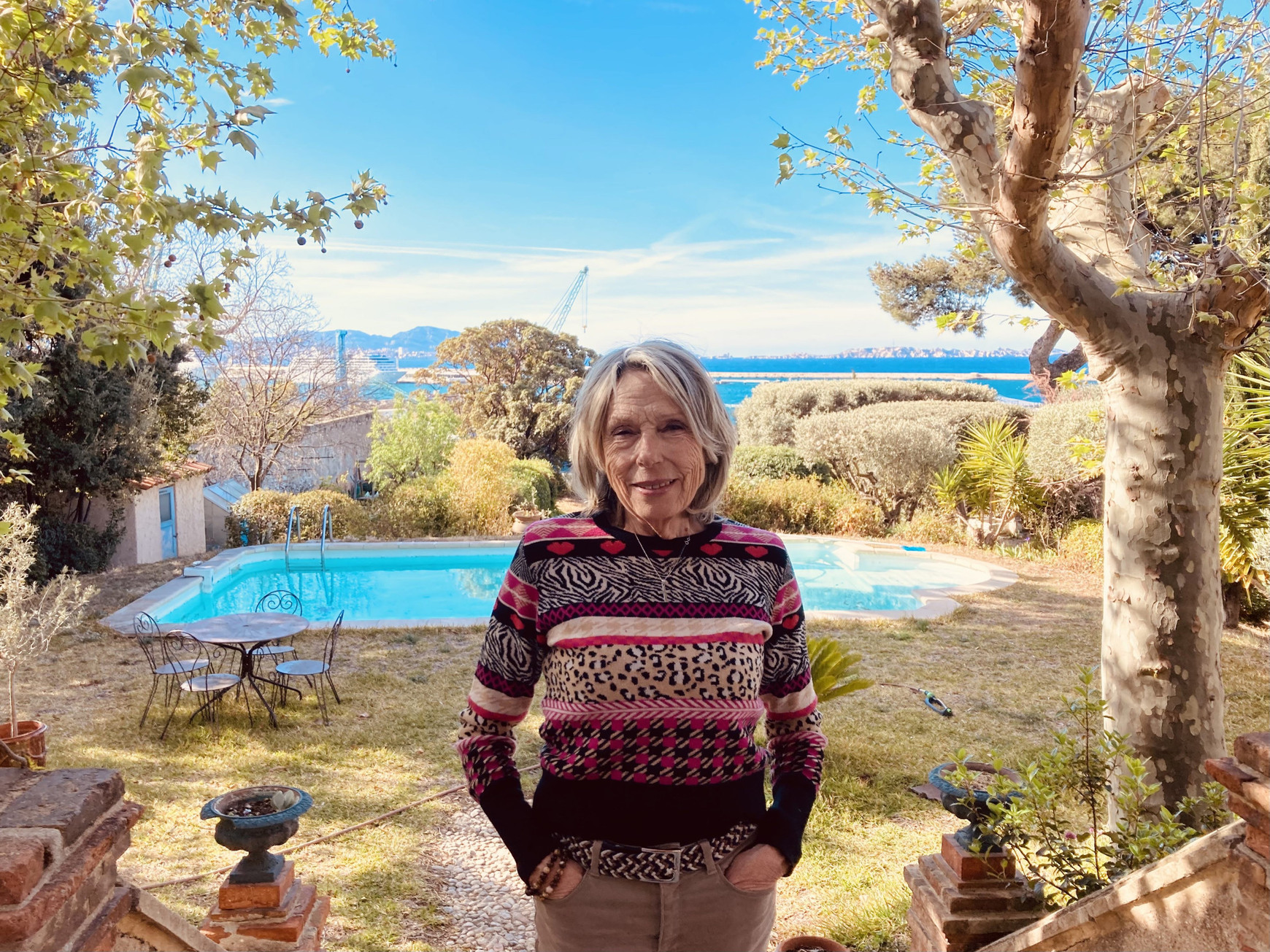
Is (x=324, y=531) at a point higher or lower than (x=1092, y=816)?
lower

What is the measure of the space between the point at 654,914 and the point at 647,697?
44cm

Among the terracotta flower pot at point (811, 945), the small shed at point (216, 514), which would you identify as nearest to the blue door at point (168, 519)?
the small shed at point (216, 514)

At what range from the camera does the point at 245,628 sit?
649 centimetres

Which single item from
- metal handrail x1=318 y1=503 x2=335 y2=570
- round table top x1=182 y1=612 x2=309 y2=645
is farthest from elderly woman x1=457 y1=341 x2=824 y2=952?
metal handrail x1=318 y1=503 x2=335 y2=570

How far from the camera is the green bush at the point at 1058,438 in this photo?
1180cm

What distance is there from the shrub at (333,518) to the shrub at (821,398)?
9.30 m

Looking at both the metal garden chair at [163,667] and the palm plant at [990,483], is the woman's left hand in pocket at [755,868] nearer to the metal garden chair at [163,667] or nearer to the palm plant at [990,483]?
the metal garden chair at [163,667]

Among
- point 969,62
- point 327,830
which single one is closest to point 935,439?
point 969,62

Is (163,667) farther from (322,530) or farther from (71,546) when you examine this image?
(322,530)

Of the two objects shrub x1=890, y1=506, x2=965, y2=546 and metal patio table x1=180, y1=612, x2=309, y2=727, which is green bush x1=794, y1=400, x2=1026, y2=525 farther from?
metal patio table x1=180, y1=612, x2=309, y2=727

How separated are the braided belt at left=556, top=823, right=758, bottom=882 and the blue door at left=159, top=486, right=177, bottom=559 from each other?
15.4 metres

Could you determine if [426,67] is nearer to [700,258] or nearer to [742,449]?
[742,449]

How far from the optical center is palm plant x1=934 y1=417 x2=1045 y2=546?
12.7 meters

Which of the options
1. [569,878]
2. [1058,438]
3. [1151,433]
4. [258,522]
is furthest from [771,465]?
[569,878]
